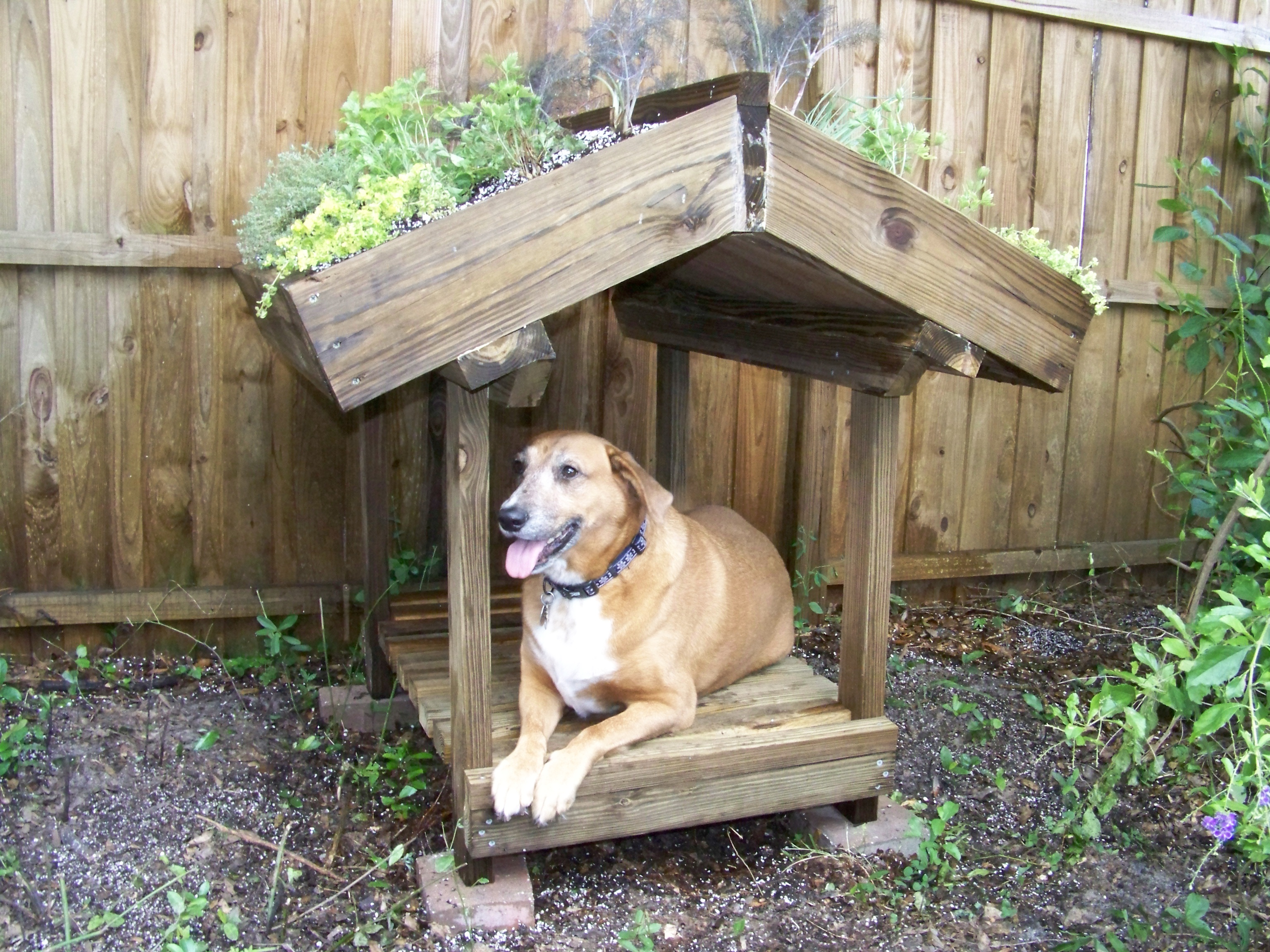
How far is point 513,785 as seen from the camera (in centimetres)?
277

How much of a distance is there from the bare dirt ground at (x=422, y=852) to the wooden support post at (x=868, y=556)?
43 centimetres

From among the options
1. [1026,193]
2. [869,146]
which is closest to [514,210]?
[869,146]

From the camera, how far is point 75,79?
12.3 feet

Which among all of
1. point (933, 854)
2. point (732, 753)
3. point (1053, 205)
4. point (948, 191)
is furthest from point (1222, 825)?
point (1053, 205)

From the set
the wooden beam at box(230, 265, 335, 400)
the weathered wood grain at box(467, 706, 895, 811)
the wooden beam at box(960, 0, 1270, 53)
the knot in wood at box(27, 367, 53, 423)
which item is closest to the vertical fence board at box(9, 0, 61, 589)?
the knot in wood at box(27, 367, 53, 423)

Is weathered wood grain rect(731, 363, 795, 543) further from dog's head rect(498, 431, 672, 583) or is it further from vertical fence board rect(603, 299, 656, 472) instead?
dog's head rect(498, 431, 672, 583)

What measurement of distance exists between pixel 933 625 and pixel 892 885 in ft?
Result: 6.97

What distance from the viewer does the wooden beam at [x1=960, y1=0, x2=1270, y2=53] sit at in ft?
15.7

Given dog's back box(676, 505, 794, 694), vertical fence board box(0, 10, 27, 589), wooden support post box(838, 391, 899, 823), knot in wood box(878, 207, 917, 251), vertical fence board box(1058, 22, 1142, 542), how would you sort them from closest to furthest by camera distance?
1. knot in wood box(878, 207, 917, 251)
2. wooden support post box(838, 391, 899, 823)
3. dog's back box(676, 505, 794, 694)
4. vertical fence board box(0, 10, 27, 589)
5. vertical fence board box(1058, 22, 1142, 542)

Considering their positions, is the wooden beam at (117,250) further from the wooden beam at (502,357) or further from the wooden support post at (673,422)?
the wooden beam at (502,357)

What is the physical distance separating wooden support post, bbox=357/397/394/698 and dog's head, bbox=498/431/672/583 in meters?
0.91

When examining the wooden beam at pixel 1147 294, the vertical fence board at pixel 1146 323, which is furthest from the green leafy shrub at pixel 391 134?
the vertical fence board at pixel 1146 323

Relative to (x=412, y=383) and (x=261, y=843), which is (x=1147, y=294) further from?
(x=261, y=843)

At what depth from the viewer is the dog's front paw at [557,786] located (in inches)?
108
